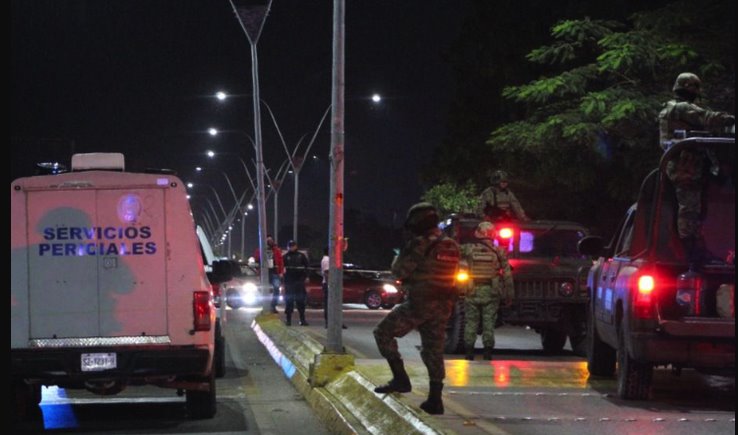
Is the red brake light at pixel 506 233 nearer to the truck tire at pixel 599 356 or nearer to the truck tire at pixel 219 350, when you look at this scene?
the truck tire at pixel 219 350

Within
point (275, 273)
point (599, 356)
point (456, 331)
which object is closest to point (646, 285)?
point (599, 356)

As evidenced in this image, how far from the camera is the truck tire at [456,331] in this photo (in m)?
16.9

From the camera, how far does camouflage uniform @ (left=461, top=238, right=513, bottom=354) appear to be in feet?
50.8

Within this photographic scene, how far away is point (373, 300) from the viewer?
1543 inches

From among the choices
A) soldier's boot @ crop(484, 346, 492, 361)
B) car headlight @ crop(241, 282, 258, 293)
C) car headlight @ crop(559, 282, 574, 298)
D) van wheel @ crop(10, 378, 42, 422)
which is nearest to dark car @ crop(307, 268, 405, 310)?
car headlight @ crop(241, 282, 258, 293)

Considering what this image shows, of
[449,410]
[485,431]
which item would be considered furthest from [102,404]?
[485,431]

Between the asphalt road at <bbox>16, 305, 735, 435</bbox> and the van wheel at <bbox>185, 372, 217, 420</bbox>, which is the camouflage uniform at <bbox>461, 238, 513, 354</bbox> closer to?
the asphalt road at <bbox>16, 305, 735, 435</bbox>

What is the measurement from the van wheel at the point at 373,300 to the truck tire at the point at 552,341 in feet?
66.5

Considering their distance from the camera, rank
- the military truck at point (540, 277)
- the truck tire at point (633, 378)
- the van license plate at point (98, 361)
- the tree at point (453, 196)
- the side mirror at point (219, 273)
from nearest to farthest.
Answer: the truck tire at point (633, 378), the van license plate at point (98, 361), the side mirror at point (219, 273), the military truck at point (540, 277), the tree at point (453, 196)

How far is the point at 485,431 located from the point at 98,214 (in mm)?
4605

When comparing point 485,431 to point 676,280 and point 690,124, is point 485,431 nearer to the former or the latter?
point 676,280

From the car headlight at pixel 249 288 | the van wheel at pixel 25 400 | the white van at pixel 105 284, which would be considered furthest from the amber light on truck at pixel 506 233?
the car headlight at pixel 249 288

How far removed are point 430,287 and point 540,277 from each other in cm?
852

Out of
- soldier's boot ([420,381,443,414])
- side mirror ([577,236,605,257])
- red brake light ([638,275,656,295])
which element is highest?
side mirror ([577,236,605,257])
